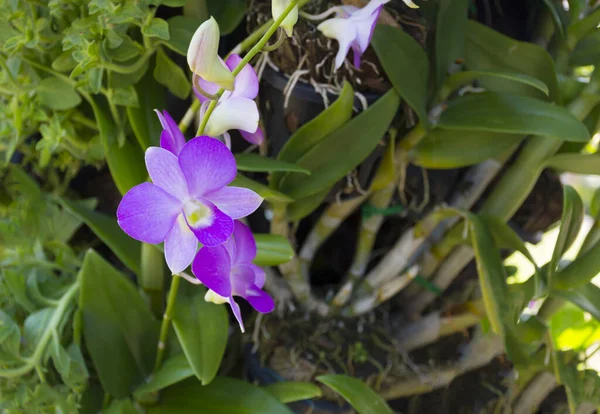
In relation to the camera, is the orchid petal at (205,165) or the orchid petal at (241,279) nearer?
the orchid petal at (205,165)

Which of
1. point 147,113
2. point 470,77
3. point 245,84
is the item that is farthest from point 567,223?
point 147,113

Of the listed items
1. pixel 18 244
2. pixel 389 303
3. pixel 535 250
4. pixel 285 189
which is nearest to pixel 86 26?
pixel 285 189

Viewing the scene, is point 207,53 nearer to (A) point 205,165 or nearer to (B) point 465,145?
(A) point 205,165

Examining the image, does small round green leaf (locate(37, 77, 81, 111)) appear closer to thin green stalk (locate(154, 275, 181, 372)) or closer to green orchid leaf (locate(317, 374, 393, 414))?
thin green stalk (locate(154, 275, 181, 372))

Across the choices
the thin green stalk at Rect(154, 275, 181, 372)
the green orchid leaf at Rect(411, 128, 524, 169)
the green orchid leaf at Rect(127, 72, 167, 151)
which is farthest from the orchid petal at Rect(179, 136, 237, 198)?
the green orchid leaf at Rect(411, 128, 524, 169)

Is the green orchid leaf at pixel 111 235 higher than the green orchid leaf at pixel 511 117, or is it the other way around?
the green orchid leaf at pixel 511 117

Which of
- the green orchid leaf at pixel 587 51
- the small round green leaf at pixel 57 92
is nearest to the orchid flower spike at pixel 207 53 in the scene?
the small round green leaf at pixel 57 92

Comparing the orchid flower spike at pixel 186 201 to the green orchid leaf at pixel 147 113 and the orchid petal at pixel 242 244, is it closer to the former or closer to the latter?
the orchid petal at pixel 242 244
